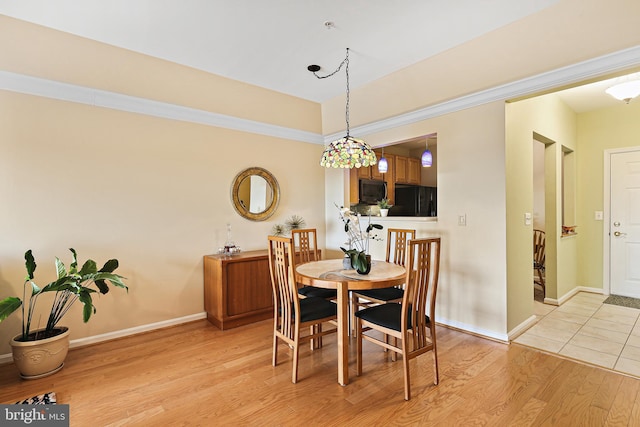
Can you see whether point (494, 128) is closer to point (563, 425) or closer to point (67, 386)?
point (563, 425)

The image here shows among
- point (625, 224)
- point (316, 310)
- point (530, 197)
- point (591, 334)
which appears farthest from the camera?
point (625, 224)

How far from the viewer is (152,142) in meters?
3.44

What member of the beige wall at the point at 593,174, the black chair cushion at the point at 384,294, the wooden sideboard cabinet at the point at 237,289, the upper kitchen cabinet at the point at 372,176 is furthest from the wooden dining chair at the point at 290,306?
the beige wall at the point at 593,174

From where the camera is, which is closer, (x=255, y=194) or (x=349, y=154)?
(x=349, y=154)

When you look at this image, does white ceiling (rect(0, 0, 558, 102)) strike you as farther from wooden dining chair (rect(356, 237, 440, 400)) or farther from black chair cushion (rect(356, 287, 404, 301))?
black chair cushion (rect(356, 287, 404, 301))

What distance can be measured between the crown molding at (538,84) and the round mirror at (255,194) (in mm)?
1846

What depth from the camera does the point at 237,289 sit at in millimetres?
3562

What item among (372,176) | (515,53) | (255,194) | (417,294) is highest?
(515,53)

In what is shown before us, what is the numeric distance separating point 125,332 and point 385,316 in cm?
273

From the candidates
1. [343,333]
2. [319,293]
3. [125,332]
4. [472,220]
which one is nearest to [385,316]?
[343,333]

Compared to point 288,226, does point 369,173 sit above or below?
above

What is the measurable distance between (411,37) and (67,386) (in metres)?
4.14

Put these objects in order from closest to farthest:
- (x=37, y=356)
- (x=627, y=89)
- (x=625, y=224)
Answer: (x=37, y=356), (x=627, y=89), (x=625, y=224)

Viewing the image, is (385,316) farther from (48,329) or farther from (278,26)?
(48,329)
